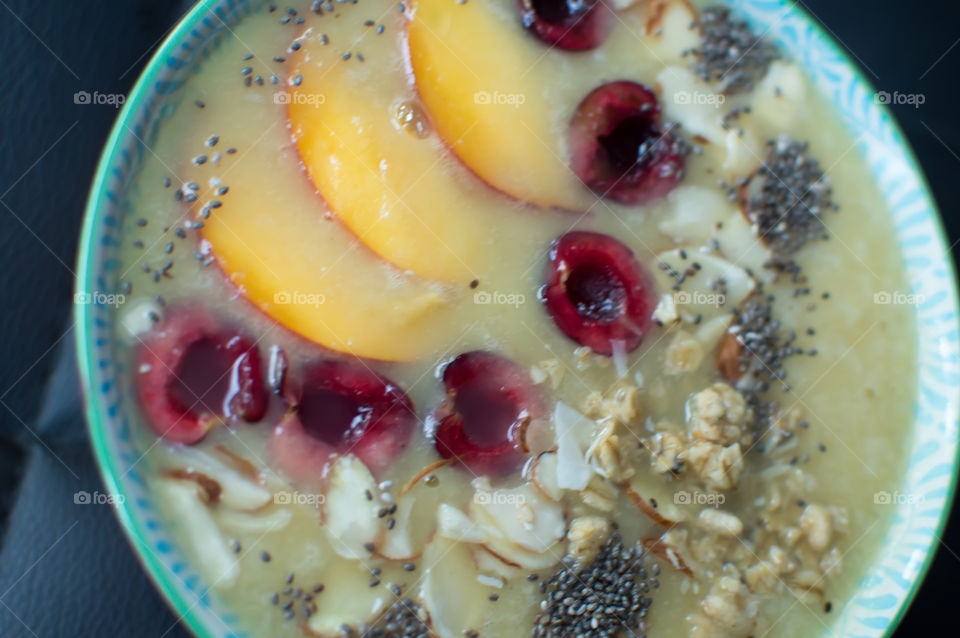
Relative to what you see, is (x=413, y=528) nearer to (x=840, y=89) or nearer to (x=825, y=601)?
(x=825, y=601)

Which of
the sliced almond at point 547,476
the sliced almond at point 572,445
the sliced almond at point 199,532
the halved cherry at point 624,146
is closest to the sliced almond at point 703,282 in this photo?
the halved cherry at point 624,146

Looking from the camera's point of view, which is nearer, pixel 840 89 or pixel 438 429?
pixel 438 429

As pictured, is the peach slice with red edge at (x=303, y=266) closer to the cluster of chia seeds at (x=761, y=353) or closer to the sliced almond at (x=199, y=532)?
the sliced almond at (x=199, y=532)

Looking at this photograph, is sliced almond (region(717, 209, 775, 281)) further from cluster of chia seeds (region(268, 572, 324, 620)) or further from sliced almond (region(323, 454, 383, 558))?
cluster of chia seeds (region(268, 572, 324, 620))

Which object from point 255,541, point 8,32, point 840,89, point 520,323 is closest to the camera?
point 255,541

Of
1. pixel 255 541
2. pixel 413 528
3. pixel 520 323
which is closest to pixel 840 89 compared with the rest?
pixel 520 323

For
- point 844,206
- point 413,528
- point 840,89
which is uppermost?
point 840,89

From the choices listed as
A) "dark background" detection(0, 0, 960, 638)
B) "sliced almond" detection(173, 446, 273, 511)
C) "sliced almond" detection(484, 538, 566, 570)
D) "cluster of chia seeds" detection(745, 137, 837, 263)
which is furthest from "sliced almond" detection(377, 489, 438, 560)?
"cluster of chia seeds" detection(745, 137, 837, 263)
